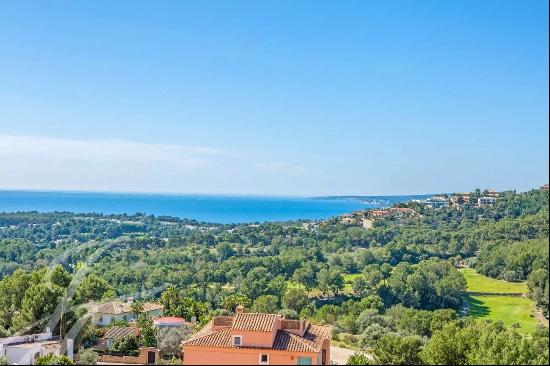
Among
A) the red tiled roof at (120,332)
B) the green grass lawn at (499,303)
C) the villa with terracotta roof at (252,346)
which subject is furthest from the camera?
the green grass lawn at (499,303)

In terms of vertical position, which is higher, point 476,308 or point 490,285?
point 490,285

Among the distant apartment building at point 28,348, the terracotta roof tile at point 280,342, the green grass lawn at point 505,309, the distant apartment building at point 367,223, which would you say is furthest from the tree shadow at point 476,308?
the distant apartment building at point 367,223

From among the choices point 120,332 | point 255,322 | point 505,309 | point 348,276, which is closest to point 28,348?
point 120,332

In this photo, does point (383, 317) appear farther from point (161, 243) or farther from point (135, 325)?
point (161, 243)

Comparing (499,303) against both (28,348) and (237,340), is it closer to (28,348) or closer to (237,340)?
(237,340)

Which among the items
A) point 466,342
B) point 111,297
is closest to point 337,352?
point 466,342

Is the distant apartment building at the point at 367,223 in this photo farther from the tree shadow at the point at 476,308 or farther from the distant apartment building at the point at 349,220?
the tree shadow at the point at 476,308
